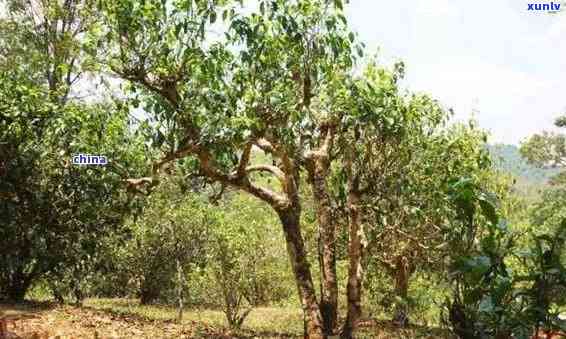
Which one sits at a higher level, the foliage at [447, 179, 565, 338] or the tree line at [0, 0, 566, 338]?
the tree line at [0, 0, 566, 338]

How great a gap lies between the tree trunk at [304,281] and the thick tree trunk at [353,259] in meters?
0.79

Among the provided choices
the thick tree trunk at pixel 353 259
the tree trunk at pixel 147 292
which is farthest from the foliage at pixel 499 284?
the tree trunk at pixel 147 292

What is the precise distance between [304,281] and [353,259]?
1.17 meters

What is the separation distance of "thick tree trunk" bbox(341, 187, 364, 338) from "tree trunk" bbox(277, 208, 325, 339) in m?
0.79

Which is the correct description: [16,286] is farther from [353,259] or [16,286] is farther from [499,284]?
[499,284]

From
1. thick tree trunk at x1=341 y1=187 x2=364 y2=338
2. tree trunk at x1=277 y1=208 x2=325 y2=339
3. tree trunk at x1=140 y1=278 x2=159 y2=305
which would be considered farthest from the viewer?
tree trunk at x1=140 y1=278 x2=159 y2=305

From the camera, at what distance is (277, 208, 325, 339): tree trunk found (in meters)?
10.8

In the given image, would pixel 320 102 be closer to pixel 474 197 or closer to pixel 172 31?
pixel 172 31

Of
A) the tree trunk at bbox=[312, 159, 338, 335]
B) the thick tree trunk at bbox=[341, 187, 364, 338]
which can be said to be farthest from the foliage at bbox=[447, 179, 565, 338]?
the tree trunk at bbox=[312, 159, 338, 335]

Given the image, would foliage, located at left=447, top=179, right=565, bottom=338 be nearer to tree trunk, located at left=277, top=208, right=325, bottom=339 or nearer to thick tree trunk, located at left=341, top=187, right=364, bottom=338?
tree trunk, located at left=277, top=208, right=325, bottom=339

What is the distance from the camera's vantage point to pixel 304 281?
10.8m

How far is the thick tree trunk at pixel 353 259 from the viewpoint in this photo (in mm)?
11188

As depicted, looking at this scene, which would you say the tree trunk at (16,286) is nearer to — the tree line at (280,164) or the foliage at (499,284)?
the tree line at (280,164)

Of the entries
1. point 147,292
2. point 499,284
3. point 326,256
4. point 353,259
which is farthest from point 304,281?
point 147,292
